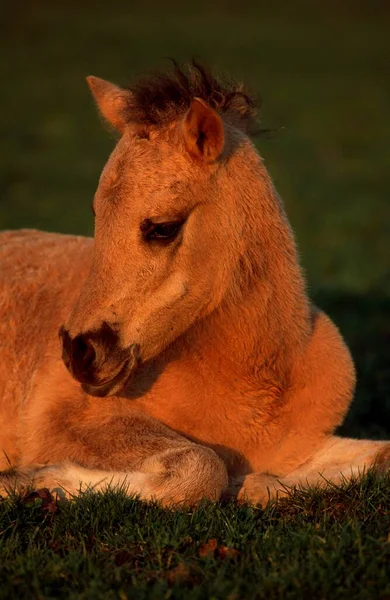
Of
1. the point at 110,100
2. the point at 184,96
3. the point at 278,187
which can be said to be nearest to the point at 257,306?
the point at 184,96

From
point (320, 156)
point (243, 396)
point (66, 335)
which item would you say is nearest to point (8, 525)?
Result: point (66, 335)

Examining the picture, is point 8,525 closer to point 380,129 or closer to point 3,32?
point 380,129

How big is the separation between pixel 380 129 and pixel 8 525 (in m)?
22.7

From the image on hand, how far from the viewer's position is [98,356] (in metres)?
5.33

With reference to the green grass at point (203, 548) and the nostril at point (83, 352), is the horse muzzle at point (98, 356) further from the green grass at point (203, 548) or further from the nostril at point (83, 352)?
the green grass at point (203, 548)

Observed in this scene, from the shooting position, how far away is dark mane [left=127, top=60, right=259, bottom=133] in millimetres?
5699

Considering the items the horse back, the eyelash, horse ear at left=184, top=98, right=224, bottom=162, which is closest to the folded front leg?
the horse back

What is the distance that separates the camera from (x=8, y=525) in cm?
514

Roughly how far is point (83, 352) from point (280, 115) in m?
22.8

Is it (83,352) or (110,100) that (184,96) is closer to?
(110,100)

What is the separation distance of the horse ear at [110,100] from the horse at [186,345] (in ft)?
0.03

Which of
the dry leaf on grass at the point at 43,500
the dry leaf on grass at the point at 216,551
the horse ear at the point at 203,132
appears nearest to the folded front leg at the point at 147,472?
the dry leaf on grass at the point at 43,500

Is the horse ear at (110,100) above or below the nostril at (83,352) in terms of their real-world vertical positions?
above

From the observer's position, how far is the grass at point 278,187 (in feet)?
14.5
